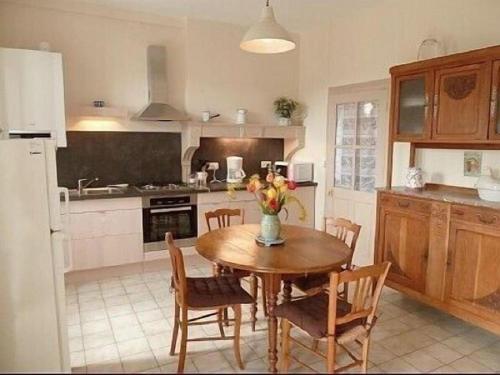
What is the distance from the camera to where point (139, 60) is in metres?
4.41

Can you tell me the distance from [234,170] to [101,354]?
279cm

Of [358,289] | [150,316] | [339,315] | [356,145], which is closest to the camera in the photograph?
[358,289]

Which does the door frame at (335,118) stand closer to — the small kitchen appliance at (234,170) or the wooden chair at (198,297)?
the small kitchen appliance at (234,170)

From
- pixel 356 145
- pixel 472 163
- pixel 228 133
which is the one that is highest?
pixel 228 133

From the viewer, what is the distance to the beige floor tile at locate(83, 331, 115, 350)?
271cm

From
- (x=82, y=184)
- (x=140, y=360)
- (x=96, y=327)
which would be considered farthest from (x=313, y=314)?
(x=82, y=184)

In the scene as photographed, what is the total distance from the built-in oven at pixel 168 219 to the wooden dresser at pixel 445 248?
1995 mm

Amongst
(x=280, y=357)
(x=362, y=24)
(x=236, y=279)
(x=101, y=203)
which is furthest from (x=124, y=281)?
(x=362, y=24)

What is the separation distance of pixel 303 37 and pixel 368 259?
9.75 ft

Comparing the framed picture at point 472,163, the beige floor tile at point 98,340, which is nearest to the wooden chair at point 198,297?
the beige floor tile at point 98,340

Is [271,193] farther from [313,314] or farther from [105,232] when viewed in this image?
[105,232]

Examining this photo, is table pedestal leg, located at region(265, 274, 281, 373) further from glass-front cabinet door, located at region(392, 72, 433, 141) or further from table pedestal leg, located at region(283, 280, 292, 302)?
glass-front cabinet door, located at region(392, 72, 433, 141)

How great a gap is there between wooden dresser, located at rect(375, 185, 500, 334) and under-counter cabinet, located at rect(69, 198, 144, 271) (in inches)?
95.9

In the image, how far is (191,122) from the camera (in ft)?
14.9
